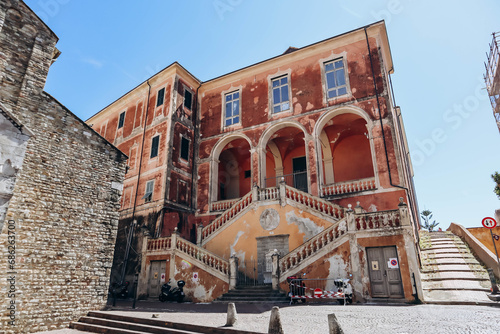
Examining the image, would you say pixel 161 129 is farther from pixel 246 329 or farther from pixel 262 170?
pixel 246 329

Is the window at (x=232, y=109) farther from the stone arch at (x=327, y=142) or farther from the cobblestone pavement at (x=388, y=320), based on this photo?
the cobblestone pavement at (x=388, y=320)

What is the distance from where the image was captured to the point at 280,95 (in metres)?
19.4

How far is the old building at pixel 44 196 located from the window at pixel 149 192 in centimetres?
712

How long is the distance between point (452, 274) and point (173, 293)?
11.4m

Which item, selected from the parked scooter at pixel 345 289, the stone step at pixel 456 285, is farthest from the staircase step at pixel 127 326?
the stone step at pixel 456 285

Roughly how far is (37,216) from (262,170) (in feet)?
39.4

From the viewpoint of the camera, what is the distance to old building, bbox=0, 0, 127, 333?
8297mm

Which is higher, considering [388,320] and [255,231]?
[255,231]

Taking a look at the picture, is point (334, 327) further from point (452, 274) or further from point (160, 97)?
point (160, 97)

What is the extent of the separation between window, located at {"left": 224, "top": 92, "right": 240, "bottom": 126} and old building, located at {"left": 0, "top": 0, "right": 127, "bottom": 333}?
10.4 metres

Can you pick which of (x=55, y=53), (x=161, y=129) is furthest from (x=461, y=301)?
(x=161, y=129)

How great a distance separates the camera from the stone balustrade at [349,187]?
49.3 ft

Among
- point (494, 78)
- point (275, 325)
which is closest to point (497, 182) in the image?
point (494, 78)

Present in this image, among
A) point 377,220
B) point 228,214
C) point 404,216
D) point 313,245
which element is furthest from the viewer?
point 228,214
